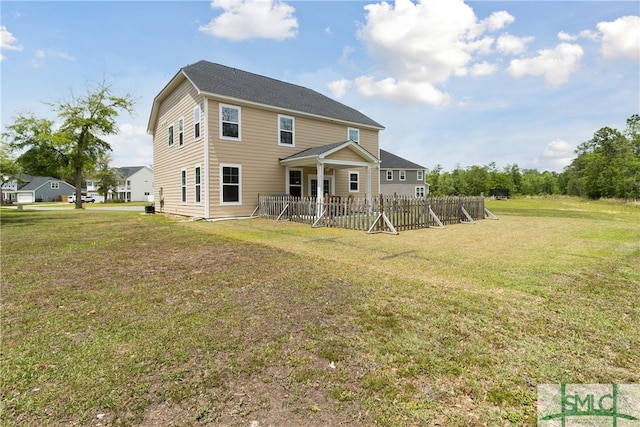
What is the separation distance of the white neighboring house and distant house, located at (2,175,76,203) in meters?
13.9

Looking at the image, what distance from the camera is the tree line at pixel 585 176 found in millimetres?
42531

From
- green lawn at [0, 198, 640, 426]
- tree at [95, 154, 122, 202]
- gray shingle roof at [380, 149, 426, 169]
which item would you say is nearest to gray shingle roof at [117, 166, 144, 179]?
tree at [95, 154, 122, 202]

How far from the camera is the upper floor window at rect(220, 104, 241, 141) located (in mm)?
14773

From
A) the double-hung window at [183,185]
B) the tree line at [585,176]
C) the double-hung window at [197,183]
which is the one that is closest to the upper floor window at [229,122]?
the double-hung window at [197,183]

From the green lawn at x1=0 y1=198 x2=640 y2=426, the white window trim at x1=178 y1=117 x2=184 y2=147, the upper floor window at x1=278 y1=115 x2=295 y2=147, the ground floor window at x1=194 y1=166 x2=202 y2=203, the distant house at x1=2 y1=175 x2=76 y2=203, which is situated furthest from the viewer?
the distant house at x1=2 y1=175 x2=76 y2=203

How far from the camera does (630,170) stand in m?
41.4

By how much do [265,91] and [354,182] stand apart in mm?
7921

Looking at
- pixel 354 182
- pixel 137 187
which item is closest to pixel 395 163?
pixel 354 182

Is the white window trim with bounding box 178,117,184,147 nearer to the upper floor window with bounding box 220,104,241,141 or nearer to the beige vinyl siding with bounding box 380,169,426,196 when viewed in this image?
the upper floor window with bounding box 220,104,241,141

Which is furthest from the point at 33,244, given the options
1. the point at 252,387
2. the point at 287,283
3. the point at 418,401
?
the point at 418,401

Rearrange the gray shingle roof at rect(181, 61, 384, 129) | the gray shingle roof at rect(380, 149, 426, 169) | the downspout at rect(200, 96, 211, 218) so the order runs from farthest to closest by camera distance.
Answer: the gray shingle roof at rect(380, 149, 426, 169) → the gray shingle roof at rect(181, 61, 384, 129) → the downspout at rect(200, 96, 211, 218)

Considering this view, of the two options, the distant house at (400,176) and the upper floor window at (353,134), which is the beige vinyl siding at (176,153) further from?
the distant house at (400,176)

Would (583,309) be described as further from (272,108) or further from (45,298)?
(272,108)

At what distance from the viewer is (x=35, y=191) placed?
212 ft
